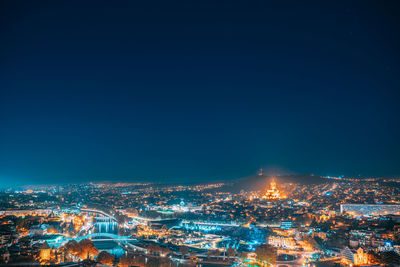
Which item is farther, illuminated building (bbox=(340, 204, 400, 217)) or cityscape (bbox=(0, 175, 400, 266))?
illuminated building (bbox=(340, 204, 400, 217))

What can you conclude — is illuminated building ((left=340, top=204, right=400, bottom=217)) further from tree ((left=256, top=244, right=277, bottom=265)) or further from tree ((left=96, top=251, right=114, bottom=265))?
tree ((left=96, top=251, right=114, bottom=265))

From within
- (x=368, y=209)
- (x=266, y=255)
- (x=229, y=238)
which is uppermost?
(x=368, y=209)

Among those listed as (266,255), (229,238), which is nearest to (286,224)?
(229,238)

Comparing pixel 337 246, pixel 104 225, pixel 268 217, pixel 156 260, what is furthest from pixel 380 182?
pixel 156 260

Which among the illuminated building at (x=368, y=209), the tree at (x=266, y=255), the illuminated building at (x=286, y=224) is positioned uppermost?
the illuminated building at (x=368, y=209)

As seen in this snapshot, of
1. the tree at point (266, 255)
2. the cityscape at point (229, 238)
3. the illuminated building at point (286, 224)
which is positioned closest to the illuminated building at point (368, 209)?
the cityscape at point (229, 238)

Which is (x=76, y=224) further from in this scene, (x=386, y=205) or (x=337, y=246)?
(x=386, y=205)

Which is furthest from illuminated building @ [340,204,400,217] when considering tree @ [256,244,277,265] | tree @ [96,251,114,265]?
tree @ [96,251,114,265]

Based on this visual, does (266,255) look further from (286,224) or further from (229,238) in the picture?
(286,224)

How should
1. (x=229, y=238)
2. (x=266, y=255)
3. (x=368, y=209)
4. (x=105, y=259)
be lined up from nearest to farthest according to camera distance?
1. (x=105, y=259)
2. (x=266, y=255)
3. (x=229, y=238)
4. (x=368, y=209)

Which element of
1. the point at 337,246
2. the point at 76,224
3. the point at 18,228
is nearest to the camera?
the point at 337,246

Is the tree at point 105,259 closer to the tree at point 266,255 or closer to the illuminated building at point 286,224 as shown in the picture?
the tree at point 266,255
